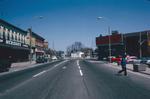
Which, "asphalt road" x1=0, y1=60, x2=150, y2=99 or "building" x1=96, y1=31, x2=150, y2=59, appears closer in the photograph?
"asphalt road" x1=0, y1=60, x2=150, y2=99

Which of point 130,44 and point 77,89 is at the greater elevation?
Answer: point 130,44

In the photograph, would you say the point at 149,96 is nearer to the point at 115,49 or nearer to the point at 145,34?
the point at 145,34

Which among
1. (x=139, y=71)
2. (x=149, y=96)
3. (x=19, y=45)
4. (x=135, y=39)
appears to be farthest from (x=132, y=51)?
(x=149, y=96)

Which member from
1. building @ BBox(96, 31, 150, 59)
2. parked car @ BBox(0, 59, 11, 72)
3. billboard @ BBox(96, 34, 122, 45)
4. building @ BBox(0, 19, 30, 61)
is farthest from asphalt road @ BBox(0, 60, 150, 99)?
billboard @ BBox(96, 34, 122, 45)

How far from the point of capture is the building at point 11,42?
43556mm

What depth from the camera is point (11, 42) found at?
4528 centimetres

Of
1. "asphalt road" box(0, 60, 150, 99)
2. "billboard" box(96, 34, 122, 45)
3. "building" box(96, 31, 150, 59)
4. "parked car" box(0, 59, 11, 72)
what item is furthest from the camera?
"billboard" box(96, 34, 122, 45)

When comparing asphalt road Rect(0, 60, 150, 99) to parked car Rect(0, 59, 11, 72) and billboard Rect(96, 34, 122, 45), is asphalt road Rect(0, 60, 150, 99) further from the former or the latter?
billboard Rect(96, 34, 122, 45)

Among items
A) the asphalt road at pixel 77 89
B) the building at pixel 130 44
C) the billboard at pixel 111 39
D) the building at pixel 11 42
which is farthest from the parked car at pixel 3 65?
the billboard at pixel 111 39

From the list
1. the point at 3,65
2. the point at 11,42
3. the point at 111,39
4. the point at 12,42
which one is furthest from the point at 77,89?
the point at 111,39

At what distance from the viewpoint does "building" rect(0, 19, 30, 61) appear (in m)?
43.6

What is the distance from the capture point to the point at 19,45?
51594mm

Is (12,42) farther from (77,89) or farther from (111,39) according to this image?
(77,89)

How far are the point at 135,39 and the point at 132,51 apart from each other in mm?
3604
